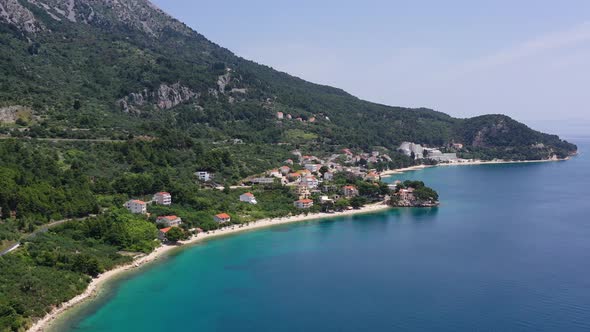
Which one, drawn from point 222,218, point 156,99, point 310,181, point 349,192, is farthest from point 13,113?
point 349,192

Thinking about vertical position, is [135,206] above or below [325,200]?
above

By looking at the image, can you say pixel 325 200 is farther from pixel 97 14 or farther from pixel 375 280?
pixel 97 14

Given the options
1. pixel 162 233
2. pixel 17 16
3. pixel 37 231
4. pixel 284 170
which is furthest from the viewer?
pixel 17 16

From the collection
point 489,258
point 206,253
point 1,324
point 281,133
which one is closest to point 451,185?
point 281,133

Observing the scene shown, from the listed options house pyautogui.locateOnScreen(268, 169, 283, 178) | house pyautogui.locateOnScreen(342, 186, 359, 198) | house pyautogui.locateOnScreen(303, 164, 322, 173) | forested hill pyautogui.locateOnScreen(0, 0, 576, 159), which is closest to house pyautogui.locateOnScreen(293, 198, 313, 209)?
house pyautogui.locateOnScreen(342, 186, 359, 198)

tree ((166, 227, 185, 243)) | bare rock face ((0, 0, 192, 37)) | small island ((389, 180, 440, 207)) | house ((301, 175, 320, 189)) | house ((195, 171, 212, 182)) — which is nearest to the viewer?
tree ((166, 227, 185, 243))

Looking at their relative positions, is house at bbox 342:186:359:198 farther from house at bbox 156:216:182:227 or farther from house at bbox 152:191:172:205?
house at bbox 156:216:182:227
